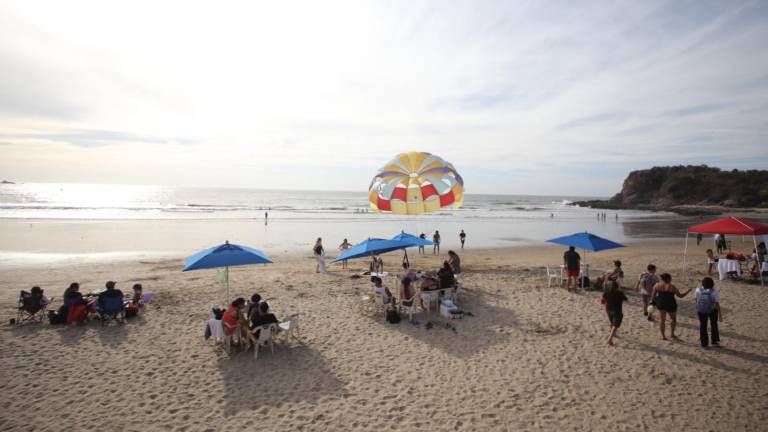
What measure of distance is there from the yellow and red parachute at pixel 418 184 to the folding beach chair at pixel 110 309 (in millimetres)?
7826

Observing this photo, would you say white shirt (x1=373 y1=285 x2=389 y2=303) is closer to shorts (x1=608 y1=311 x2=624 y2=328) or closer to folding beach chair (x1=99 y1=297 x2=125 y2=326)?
shorts (x1=608 y1=311 x2=624 y2=328)

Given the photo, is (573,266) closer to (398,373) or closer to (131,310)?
(398,373)

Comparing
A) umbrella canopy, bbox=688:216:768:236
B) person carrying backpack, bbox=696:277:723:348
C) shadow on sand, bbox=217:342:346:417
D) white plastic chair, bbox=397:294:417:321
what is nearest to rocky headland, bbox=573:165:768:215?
umbrella canopy, bbox=688:216:768:236

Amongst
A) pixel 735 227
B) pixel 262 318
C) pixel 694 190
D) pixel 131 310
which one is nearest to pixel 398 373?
pixel 262 318

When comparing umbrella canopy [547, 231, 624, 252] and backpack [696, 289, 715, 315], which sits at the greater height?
umbrella canopy [547, 231, 624, 252]

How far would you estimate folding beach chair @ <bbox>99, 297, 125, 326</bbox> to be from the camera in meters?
8.55

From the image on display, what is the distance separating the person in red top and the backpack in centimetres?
861

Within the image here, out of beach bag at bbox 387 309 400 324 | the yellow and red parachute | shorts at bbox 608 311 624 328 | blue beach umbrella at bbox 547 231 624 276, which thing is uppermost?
the yellow and red parachute

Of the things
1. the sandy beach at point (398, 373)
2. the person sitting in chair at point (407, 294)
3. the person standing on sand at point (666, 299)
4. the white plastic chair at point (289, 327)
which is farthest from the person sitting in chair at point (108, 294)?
the person standing on sand at point (666, 299)

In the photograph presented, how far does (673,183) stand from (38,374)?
10030 cm

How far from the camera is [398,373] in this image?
6.58 metres

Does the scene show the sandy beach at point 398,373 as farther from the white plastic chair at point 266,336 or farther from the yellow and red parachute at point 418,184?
the yellow and red parachute at point 418,184

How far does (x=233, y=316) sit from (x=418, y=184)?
24.2ft

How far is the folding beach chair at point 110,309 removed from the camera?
337 inches
